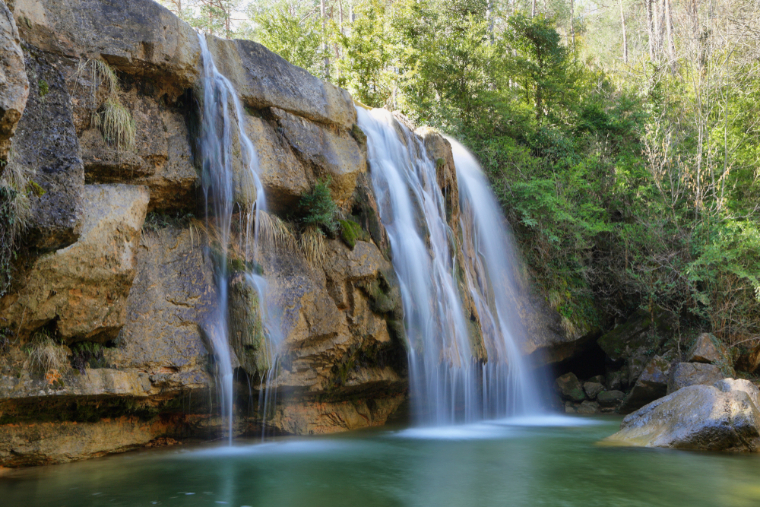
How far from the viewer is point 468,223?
1382 cm

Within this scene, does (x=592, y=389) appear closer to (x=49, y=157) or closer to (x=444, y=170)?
(x=444, y=170)

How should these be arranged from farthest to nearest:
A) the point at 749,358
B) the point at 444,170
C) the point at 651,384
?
the point at 749,358, the point at 444,170, the point at 651,384

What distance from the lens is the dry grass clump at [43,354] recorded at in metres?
6.12

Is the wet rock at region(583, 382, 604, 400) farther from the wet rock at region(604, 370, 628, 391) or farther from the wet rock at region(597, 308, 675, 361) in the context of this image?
the wet rock at region(597, 308, 675, 361)

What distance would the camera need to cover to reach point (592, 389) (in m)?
14.3

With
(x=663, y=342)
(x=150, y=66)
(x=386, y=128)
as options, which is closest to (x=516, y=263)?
(x=663, y=342)

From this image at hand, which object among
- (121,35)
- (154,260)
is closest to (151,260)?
(154,260)

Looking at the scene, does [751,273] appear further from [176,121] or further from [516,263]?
[176,121]

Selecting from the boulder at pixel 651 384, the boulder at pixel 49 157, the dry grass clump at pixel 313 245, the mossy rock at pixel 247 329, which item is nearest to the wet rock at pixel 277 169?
the dry grass clump at pixel 313 245

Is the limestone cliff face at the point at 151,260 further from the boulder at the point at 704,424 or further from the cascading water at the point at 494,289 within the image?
the boulder at the point at 704,424

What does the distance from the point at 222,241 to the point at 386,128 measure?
17.5 ft

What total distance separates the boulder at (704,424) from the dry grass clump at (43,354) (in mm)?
7716

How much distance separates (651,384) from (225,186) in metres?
10.2

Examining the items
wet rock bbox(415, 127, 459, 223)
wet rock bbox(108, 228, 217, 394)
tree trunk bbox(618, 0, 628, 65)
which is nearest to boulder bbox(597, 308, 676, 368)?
wet rock bbox(415, 127, 459, 223)
